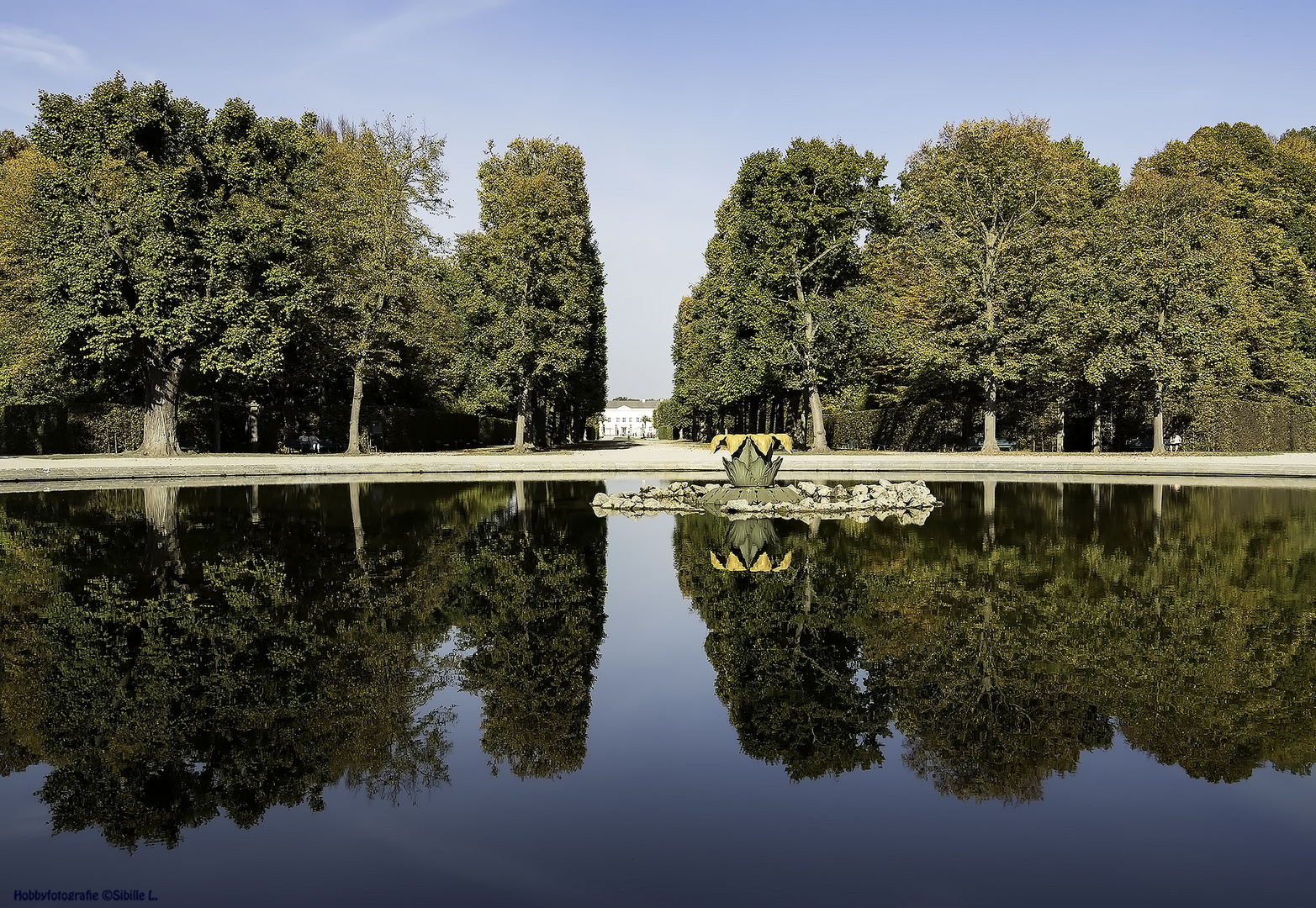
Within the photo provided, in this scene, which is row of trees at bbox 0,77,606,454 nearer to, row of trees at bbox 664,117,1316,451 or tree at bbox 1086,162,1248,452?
row of trees at bbox 664,117,1316,451

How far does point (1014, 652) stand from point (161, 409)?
125 ft

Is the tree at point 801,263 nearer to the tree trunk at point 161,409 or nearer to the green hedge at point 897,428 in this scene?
the green hedge at point 897,428

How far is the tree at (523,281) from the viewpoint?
43438mm

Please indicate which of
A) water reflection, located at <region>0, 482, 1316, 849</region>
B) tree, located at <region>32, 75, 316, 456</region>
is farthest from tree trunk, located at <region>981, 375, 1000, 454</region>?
tree, located at <region>32, 75, 316, 456</region>

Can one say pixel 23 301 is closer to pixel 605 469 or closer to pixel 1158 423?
pixel 605 469

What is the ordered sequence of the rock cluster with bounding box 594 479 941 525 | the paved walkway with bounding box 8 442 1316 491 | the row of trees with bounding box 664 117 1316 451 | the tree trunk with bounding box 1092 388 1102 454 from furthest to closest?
the tree trunk with bounding box 1092 388 1102 454 → the row of trees with bounding box 664 117 1316 451 → the paved walkway with bounding box 8 442 1316 491 → the rock cluster with bounding box 594 479 941 525

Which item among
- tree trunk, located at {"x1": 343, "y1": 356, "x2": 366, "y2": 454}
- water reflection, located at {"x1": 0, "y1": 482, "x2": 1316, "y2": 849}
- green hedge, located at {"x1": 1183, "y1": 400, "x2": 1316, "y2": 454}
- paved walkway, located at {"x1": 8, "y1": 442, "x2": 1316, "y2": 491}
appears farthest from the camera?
green hedge, located at {"x1": 1183, "y1": 400, "x2": 1316, "y2": 454}

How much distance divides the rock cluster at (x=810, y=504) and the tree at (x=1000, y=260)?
68.0 ft

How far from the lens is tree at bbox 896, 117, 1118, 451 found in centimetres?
3994

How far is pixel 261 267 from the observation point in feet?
123

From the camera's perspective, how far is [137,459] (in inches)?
1353

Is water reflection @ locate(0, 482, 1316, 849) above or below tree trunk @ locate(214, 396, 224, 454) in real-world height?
below

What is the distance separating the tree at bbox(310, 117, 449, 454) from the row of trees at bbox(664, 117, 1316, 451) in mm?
15218

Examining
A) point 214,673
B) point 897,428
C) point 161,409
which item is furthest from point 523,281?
point 214,673
